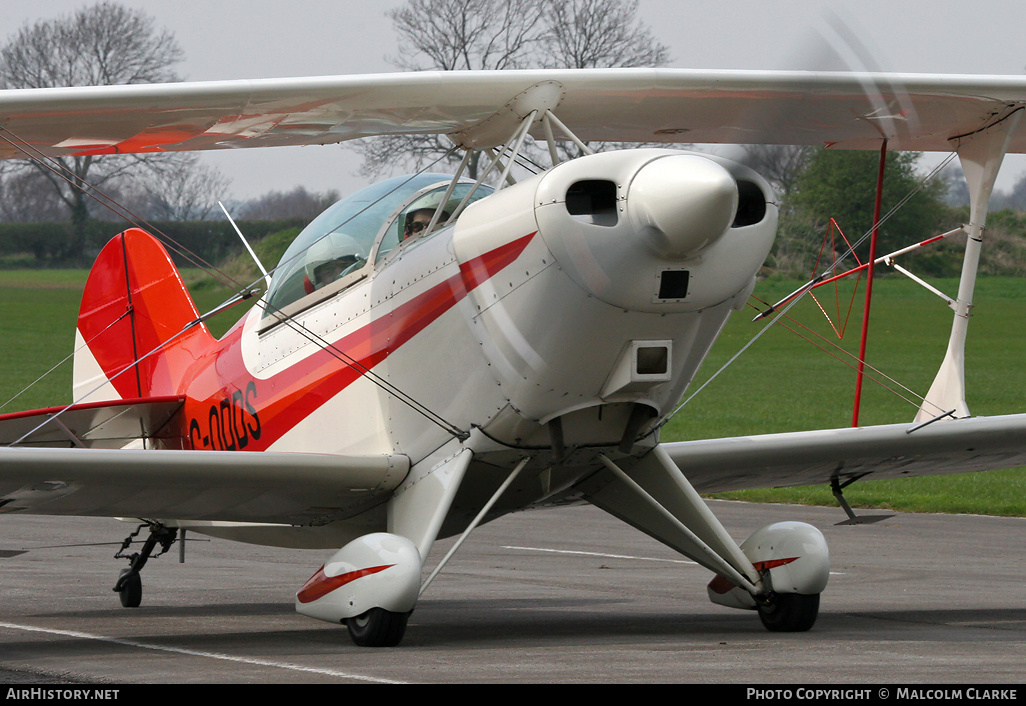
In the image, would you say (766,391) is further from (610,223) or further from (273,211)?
(610,223)

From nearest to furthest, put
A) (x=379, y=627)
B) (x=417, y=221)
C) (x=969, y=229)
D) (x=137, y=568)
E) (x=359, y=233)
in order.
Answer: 1. (x=379, y=627)
2. (x=417, y=221)
3. (x=359, y=233)
4. (x=969, y=229)
5. (x=137, y=568)

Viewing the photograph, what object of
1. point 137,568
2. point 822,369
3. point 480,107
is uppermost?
point 480,107

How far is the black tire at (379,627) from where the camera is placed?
6.76m

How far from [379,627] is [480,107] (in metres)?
2.92

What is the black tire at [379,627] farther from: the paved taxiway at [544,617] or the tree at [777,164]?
the tree at [777,164]

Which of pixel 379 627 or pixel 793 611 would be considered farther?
pixel 793 611

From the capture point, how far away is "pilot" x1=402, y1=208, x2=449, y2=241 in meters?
7.88

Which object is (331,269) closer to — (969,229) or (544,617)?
(544,617)

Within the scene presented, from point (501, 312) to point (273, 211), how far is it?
26.4m

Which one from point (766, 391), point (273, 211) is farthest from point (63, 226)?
point (766, 391)

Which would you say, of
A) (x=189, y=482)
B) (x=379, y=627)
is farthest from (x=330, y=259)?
(x=379, y=627)

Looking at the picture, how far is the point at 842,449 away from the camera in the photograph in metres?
8.65

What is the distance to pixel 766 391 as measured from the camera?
1371 inches
